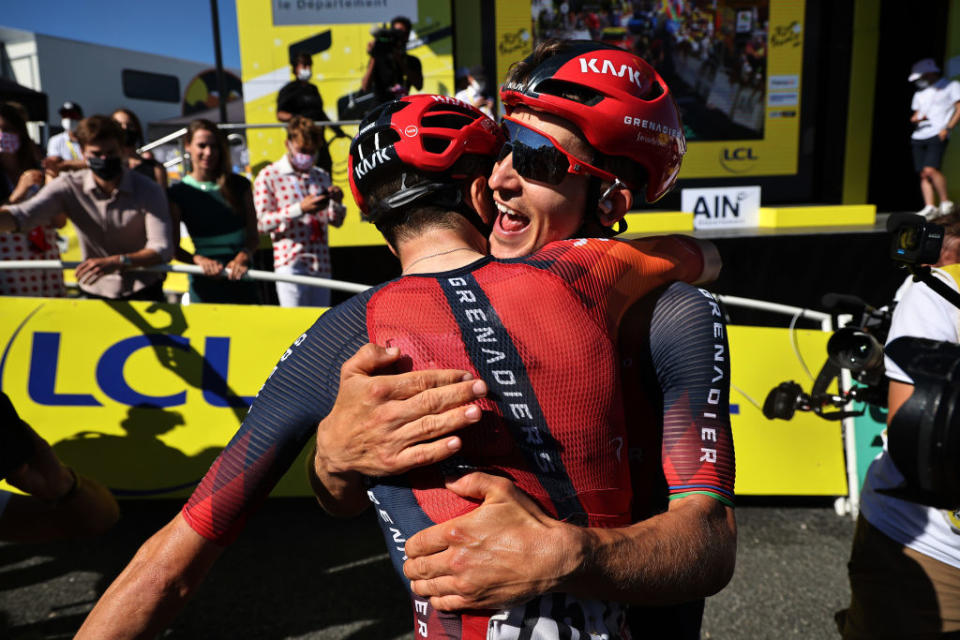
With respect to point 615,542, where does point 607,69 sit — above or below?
above

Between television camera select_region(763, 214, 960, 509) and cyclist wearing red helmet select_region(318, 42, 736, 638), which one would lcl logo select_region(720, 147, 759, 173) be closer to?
television camera select_region(763, 214, 960, 509)

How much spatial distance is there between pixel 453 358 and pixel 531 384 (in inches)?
6.4

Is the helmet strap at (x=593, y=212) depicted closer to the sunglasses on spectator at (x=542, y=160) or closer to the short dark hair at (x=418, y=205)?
the sunglasses on spectator at (x=542, y=160)

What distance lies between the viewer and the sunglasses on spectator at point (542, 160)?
1742 millimetres

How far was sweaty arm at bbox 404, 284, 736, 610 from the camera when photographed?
1192 mm

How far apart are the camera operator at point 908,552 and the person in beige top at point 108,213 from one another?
14.9 ft

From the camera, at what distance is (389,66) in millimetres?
8461

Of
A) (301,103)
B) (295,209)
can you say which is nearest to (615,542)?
(295,209)

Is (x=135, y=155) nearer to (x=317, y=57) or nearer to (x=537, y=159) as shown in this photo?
(x=317, y=57)

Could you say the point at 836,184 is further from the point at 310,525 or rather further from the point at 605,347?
the point at 605,347

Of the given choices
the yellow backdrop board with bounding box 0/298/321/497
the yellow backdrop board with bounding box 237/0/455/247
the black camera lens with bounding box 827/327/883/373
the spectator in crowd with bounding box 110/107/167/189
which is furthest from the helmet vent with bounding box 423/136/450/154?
the yellow backdrop board with bounding box 237/0/455/247

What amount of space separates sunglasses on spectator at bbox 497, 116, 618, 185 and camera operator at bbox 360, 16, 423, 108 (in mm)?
6917

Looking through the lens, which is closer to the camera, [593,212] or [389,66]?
[593,212]

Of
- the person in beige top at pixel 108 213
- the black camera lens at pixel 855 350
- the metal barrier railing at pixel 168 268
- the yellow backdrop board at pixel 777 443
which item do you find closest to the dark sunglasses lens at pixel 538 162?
the black camera lens at pixel 855 350
